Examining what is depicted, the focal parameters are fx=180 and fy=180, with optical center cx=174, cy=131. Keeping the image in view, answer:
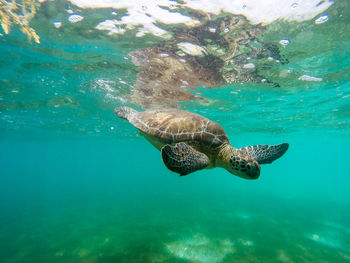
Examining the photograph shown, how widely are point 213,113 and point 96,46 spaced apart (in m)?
13.5

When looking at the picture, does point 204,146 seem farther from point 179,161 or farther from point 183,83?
point 183,83

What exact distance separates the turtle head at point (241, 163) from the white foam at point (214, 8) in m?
4.88

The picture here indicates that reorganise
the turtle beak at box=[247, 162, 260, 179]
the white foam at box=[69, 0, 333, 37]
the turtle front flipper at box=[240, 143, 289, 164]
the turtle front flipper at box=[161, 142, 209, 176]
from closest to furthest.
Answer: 1. the turtle front flipper at box=[161, 142, 209, 176]
2. the turtle beak at box=[247, 162, 260, 179]
3. the turtle front flipper at box=[240, 143, 289, 164]
4. the white foam at box=[69, 0, 333, 37]

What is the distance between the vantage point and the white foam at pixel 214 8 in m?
5.88

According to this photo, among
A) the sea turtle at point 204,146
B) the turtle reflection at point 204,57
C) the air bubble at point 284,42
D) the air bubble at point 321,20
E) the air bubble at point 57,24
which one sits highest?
the air bubble at point 321,20

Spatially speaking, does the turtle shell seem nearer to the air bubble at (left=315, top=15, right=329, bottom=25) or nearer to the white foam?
the white foam

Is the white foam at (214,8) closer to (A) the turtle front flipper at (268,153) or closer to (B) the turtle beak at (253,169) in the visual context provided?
(A) the turtle front flipper at (268,153)

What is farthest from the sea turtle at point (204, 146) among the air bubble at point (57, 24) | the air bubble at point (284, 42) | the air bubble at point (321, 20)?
the air bubble at point (57, 24)

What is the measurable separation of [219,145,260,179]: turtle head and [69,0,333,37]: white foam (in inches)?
192

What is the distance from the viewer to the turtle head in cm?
392

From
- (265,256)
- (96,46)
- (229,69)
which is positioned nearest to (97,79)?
(96,46)

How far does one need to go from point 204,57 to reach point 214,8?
2850 mm

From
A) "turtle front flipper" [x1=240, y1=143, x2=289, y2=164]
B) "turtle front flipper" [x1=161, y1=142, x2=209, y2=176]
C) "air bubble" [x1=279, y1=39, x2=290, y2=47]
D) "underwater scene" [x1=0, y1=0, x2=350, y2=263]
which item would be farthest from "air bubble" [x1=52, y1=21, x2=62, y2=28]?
"air bubble" [x1=279, y1=39, x2=290, y2=47]

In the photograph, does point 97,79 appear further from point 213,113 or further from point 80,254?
point 213,113
